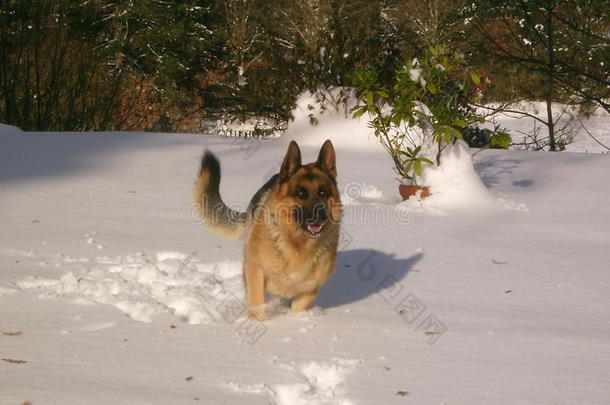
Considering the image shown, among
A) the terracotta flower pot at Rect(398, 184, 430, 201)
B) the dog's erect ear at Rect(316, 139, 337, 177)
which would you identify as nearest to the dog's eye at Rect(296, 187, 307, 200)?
the dog's erect ear at Rect(316, 139, 337, 177)

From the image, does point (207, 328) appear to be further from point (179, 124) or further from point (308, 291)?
point (179, 124)

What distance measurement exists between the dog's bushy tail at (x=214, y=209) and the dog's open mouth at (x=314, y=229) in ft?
3.21

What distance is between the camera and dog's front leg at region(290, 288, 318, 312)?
4.47 m

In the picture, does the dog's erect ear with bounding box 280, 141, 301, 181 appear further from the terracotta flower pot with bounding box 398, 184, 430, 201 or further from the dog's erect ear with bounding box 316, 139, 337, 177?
the terracotta flower pot with bounding box 398, 184, 430, 201

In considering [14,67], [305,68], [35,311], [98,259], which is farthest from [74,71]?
[35,311]

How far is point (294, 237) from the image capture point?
4.35 m

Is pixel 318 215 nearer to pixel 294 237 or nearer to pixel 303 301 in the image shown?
pixel 294 237

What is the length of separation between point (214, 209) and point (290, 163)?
42.4 inches

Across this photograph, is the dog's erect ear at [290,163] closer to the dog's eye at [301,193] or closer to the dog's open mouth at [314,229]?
the dog's eye at [301,193]

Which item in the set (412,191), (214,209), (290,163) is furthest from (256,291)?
(412,191)

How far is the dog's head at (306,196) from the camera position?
4309 mm

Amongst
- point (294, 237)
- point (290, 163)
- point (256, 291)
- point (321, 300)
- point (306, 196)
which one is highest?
point (290, 163)

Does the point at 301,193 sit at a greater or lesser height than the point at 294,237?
greater

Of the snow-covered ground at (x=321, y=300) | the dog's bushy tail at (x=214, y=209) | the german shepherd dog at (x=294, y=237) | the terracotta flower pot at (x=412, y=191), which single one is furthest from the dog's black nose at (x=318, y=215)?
the terracotta flower pot at (x=412, y=191)
